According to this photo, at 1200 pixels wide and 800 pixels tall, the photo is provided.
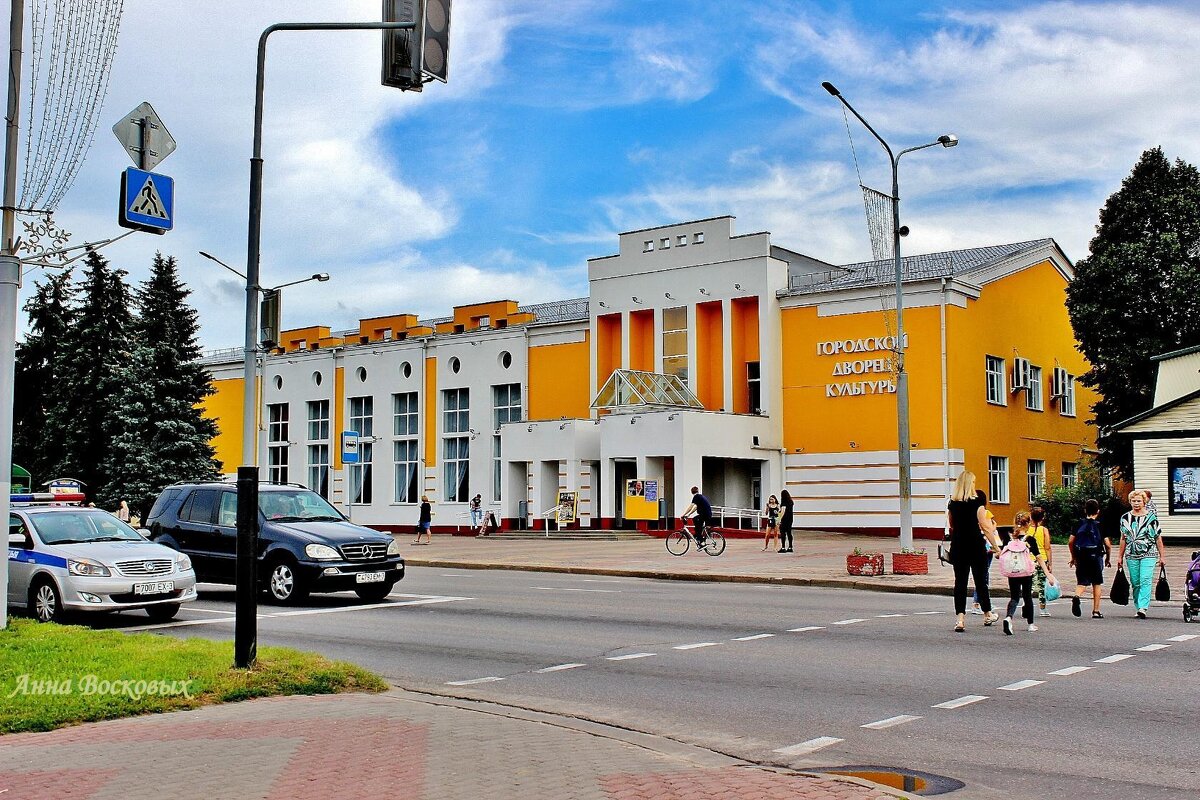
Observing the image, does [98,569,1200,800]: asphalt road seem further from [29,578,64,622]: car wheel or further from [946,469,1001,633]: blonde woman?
[29,578,64,622]: car wheel

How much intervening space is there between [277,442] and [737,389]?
90.3ft

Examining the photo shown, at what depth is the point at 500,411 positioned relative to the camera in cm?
5434

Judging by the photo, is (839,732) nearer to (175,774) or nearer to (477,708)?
(477,708)

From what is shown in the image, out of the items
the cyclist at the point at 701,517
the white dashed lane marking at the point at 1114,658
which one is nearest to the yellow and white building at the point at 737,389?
the cyclist at the point at 701,517

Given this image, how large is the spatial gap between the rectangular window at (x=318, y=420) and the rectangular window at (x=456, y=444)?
8138 millimetres

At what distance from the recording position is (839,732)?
27.5 feet

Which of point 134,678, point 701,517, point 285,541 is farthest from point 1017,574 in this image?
point 701,517

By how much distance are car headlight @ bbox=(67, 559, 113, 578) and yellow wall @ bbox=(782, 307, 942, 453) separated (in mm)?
31309

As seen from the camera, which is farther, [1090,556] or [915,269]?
[915,269]

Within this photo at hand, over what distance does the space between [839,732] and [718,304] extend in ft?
130

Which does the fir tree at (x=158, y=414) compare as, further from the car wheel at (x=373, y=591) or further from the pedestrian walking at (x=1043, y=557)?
the pedestrian walking at (x=1043, y=557)

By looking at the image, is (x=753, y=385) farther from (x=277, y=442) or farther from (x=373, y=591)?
(x=373, y=591)

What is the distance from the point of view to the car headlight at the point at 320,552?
17234 millimetres

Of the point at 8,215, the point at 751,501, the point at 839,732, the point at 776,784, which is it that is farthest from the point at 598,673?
the point at 751,501
